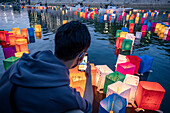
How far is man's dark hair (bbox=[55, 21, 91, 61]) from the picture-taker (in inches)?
38.1

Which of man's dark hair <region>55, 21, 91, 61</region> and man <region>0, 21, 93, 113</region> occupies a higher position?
man's dark hair <region>55, 21, 91, 61</region>

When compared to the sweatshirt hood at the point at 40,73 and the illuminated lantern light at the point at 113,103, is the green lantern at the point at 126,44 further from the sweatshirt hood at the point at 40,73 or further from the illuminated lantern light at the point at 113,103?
the sweatshirt hood at the point at 40,73

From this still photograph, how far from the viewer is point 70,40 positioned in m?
0.96

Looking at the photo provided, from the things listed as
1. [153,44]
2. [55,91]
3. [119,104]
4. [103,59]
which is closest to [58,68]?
[55,91]

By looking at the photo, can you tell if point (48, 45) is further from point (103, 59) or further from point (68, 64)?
point (68, 64)

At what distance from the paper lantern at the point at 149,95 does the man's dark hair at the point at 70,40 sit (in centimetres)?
220

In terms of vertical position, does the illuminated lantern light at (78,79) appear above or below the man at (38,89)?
below

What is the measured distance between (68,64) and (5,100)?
1.80 ft

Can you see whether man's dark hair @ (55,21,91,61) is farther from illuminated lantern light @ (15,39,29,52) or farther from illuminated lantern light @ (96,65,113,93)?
illuminated lantern light @ (15,39,29,52)

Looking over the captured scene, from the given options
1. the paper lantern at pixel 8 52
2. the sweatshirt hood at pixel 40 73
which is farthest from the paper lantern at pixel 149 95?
the paper lantern at pixel 8 52

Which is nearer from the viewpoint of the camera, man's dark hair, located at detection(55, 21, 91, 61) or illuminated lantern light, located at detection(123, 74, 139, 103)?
man's dark hair, located at detection(55, 21, 91, 61)

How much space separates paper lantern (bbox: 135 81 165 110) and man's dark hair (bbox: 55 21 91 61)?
2.20 metres

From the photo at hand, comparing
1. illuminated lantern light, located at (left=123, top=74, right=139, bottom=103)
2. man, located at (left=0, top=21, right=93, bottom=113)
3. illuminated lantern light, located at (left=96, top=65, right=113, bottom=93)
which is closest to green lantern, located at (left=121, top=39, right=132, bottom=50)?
illuminated lantern light, located at (left=96, top=65, right=113, bottom=93)

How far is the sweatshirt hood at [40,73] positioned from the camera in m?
0.66
